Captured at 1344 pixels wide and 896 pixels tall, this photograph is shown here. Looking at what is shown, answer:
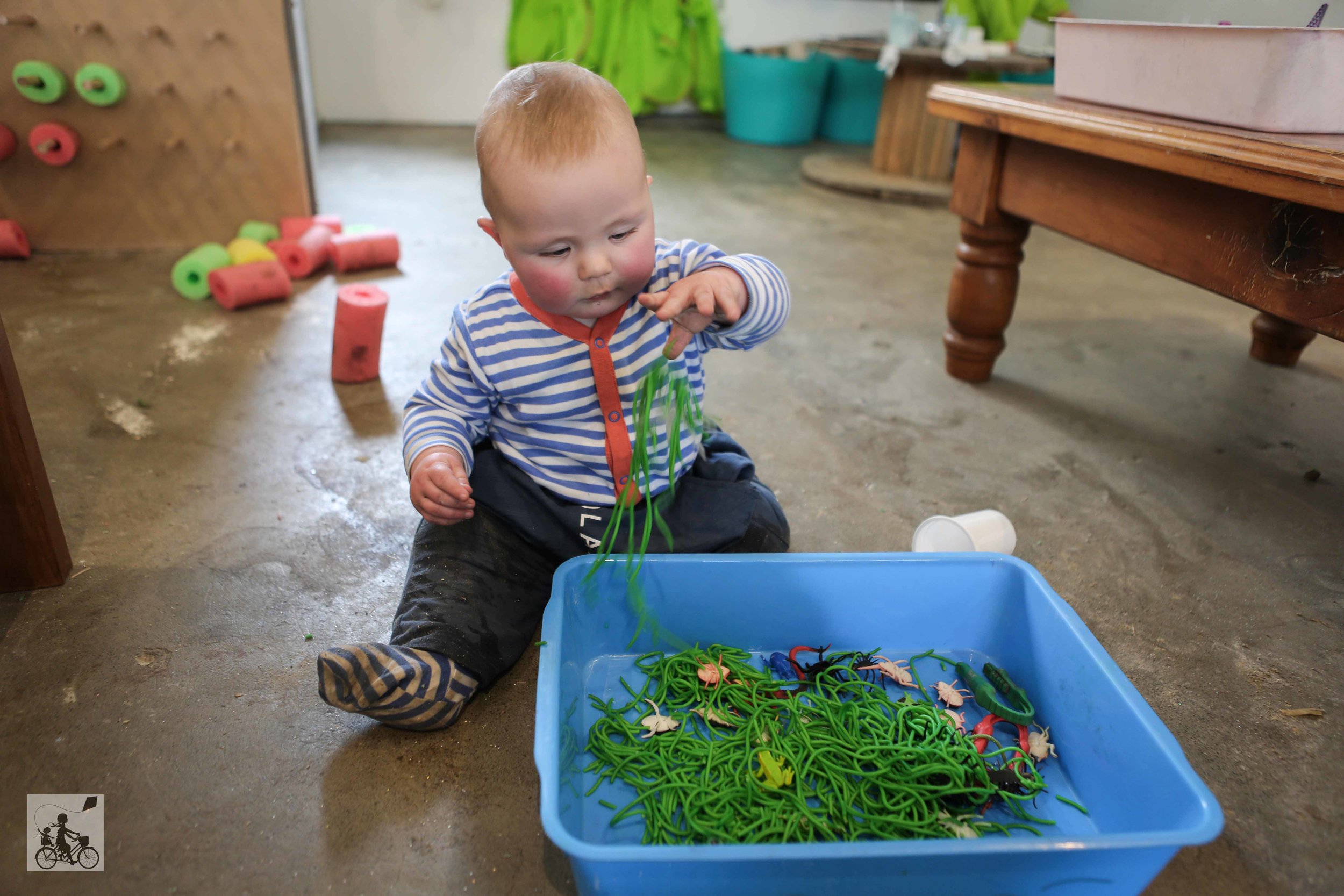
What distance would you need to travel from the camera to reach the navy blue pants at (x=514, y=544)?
0.93 m

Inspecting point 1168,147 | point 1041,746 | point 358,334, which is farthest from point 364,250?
point 1041,746

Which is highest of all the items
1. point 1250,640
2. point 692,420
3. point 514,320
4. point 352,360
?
point 514,320

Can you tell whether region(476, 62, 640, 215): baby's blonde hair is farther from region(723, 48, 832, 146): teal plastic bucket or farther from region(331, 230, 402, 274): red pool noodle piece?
region(723, 48, 832, 146): teal plastic bucket

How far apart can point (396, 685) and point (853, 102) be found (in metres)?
4.05

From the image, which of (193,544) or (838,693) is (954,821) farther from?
(193,544)

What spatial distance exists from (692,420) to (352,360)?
0.83 meters

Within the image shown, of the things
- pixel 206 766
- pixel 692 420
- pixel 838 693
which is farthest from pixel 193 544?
pixel 838 693

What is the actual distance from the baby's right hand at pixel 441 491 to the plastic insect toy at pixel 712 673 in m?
0.29

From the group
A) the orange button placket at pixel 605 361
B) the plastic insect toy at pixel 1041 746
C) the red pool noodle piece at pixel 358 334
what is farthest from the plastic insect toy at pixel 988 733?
the red pool noodle piece at pixel 358 334

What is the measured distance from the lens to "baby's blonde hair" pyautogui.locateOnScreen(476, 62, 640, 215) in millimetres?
795

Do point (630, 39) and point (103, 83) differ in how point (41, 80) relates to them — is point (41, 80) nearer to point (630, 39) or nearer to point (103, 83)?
point (103, 83)

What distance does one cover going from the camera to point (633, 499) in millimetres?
981

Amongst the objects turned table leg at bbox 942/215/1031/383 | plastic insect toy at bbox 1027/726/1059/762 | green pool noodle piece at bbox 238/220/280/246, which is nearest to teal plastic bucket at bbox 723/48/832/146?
green pool noodle piece at bbox 238/220/280/246

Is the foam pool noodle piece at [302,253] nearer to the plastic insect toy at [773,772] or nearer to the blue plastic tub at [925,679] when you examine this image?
the blue plastic tub at [925,679]
